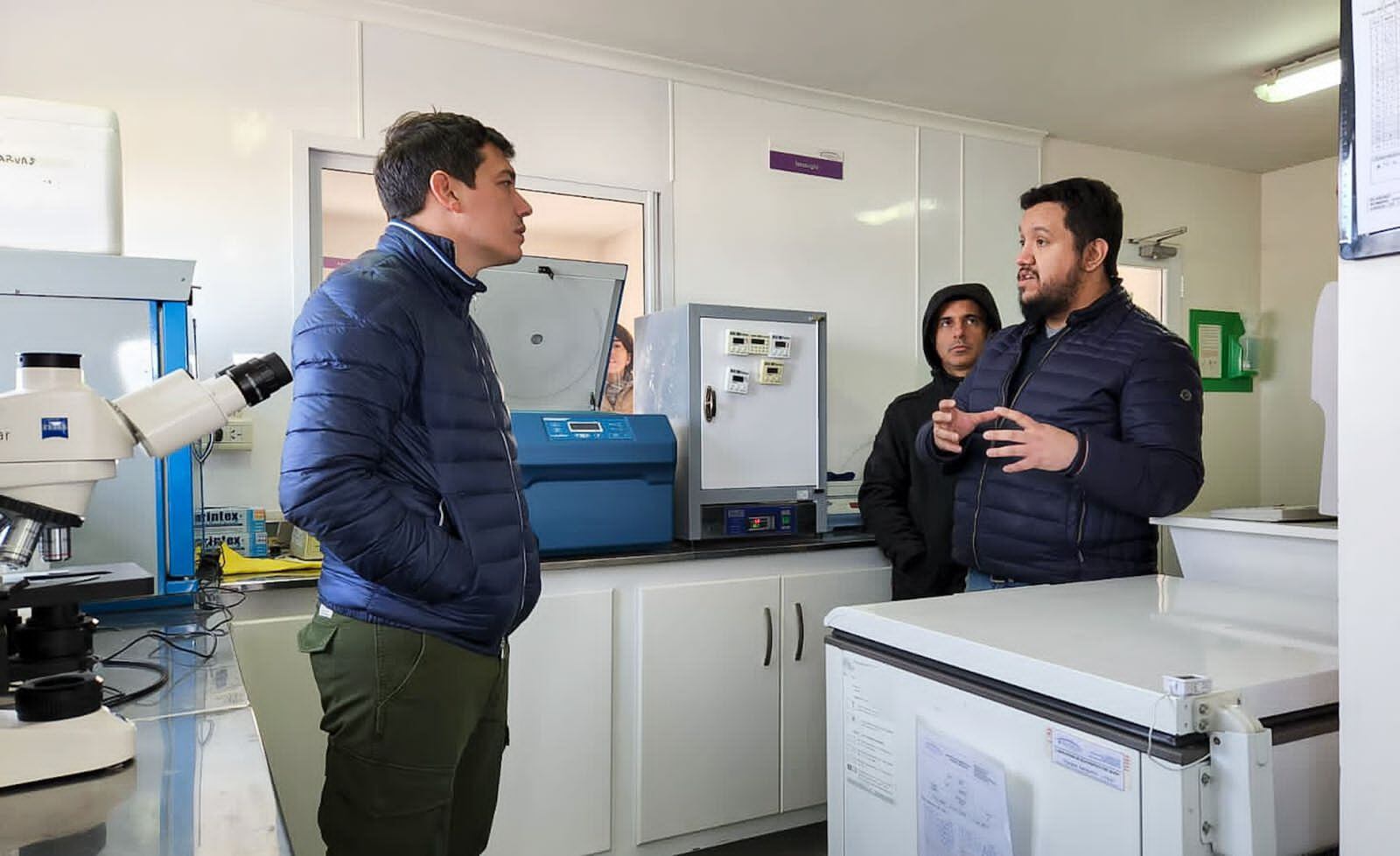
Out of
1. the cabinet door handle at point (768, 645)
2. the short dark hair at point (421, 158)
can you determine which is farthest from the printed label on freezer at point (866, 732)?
the cabinet door handle at point (768, 645)

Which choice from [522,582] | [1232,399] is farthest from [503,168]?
[1232,399]

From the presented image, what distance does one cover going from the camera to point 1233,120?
154 inches

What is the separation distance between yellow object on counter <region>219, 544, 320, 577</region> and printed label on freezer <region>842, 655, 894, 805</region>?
139 centimetres

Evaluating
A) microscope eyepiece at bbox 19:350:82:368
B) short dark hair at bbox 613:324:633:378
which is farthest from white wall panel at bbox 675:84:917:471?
microscope eyepiece at bbox 19:350:82:368

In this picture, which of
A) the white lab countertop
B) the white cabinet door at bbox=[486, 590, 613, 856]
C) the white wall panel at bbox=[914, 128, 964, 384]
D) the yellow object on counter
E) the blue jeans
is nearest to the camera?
the white lab countertop

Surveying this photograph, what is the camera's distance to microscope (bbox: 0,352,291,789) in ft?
2.99

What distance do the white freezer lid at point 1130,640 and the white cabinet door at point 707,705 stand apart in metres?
1.15

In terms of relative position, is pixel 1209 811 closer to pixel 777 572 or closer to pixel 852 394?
pixel 777 572

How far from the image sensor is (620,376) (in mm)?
3404

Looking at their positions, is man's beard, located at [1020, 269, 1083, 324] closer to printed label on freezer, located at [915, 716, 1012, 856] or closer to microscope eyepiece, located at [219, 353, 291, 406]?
printed label on freezer, located at [915, 716, 1012, 856]

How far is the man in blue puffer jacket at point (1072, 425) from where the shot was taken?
5.85 ft

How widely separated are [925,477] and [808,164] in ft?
4.62

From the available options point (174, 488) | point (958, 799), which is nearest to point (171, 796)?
point (958, 799)

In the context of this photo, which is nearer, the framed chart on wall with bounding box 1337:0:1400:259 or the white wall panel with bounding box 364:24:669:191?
the framed chart on wall with bounding box 1337:0:1400:259
